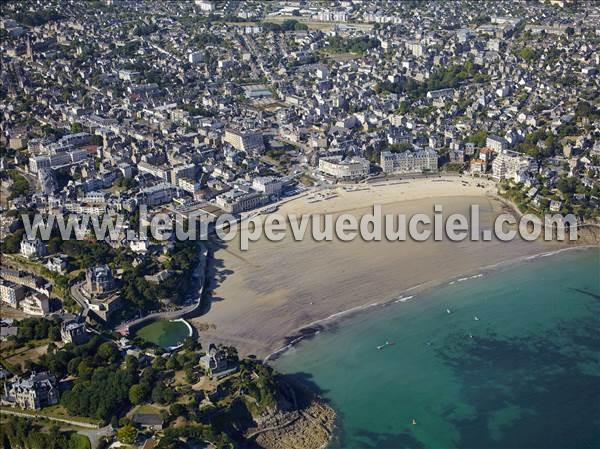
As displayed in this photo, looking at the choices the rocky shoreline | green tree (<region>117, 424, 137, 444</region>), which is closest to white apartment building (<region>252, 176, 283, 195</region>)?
the rocky shoreline

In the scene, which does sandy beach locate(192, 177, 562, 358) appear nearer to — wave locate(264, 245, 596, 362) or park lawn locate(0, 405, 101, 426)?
wave locate(264, 245, 596, 362)

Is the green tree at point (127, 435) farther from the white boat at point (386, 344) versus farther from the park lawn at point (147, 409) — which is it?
the white boat at point (386, 344)

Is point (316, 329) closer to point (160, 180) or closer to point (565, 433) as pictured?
point (565, 433)

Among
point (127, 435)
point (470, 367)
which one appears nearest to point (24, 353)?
point (127, 435)

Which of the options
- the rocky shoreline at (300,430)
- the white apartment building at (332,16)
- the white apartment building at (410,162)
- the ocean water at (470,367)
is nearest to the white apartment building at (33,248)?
the ocean water at (470,367)

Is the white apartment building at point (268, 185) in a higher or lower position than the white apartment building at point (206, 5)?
lower

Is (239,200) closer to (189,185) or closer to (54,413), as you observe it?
(189,185)

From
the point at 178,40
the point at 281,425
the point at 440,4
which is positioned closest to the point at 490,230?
the point at 281,425
